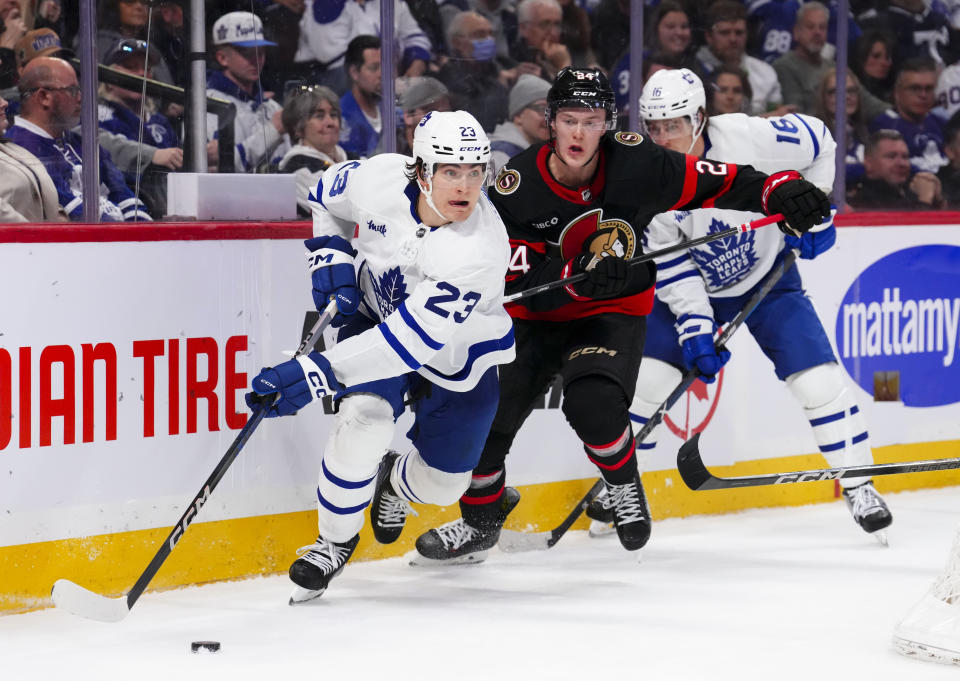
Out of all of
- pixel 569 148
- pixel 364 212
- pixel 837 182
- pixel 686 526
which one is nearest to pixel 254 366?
pixel 364 212

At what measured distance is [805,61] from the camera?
4777 millimetres

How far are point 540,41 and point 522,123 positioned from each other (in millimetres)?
317

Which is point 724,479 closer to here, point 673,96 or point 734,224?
point 734,224

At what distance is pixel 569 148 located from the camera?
331cm

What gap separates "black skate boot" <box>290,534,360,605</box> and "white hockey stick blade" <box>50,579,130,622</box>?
1.37 feet

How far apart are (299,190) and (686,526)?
1520mm

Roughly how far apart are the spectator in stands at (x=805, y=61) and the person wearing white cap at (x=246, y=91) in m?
1.85

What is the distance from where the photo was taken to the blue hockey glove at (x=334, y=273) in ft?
10.6

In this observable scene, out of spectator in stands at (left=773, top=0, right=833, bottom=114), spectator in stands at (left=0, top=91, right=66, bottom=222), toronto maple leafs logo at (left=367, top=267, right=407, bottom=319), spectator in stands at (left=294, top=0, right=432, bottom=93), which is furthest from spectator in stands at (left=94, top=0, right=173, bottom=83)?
spectator in stands at (left=773, top=0, right=833, bottom=114)

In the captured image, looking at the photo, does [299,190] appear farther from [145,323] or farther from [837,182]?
[837,182]

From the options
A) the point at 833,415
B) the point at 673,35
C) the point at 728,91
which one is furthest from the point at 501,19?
the point at 833,415

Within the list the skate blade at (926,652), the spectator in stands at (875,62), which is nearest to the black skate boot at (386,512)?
Answer: the skate blade at (926,652)

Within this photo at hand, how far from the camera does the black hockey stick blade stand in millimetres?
3840

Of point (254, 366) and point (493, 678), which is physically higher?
point (254, 366)
